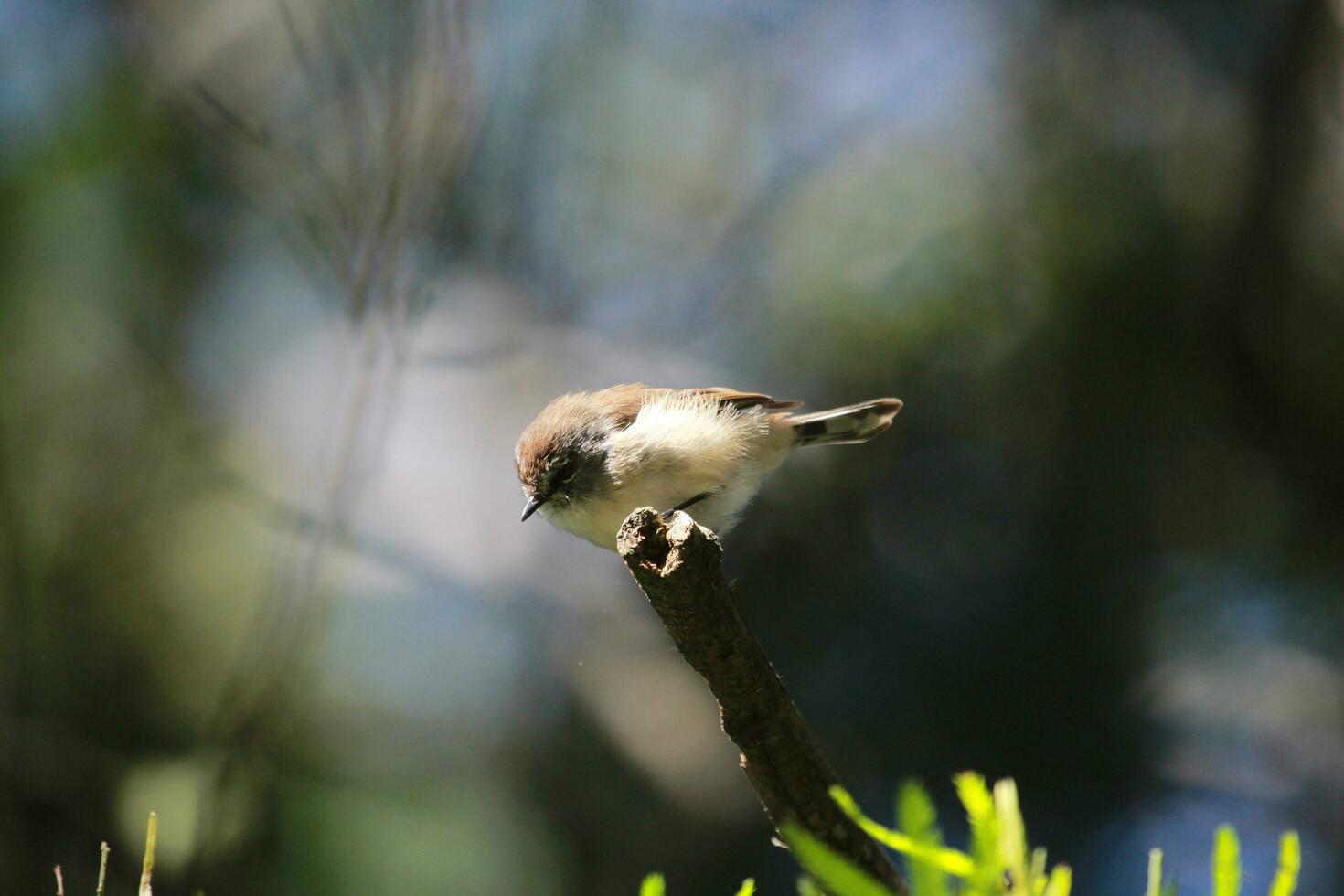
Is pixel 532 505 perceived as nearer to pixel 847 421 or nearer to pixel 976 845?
pixel 847 421

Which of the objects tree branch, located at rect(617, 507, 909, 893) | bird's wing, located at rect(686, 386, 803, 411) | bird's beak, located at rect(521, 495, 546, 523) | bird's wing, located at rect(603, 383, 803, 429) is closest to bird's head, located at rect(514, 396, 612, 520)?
bird's beak, located at rect(521, 495, 546, 523)

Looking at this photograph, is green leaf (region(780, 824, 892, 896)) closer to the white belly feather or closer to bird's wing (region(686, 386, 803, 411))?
the white belly feather

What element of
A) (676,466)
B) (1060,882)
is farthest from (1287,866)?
(676,466)

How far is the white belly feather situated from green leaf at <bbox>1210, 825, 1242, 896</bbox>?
8.50ft

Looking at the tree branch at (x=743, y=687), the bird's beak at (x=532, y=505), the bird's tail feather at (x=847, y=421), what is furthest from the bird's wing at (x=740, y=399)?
the tree branch at (x=743, y=687)

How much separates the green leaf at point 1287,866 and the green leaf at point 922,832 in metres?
0.22

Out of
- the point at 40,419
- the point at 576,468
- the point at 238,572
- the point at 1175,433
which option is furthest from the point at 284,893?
the point at 1175,433

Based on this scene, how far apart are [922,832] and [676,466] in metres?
2.62

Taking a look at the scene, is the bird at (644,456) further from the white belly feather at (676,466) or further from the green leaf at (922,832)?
the green leaf at (922,832)

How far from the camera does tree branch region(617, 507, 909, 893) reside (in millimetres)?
1525

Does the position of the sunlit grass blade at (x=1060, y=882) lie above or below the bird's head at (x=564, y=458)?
below

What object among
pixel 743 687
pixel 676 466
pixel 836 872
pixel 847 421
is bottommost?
pixel 836 872

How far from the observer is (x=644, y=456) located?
338cm

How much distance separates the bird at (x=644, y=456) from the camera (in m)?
3.39
